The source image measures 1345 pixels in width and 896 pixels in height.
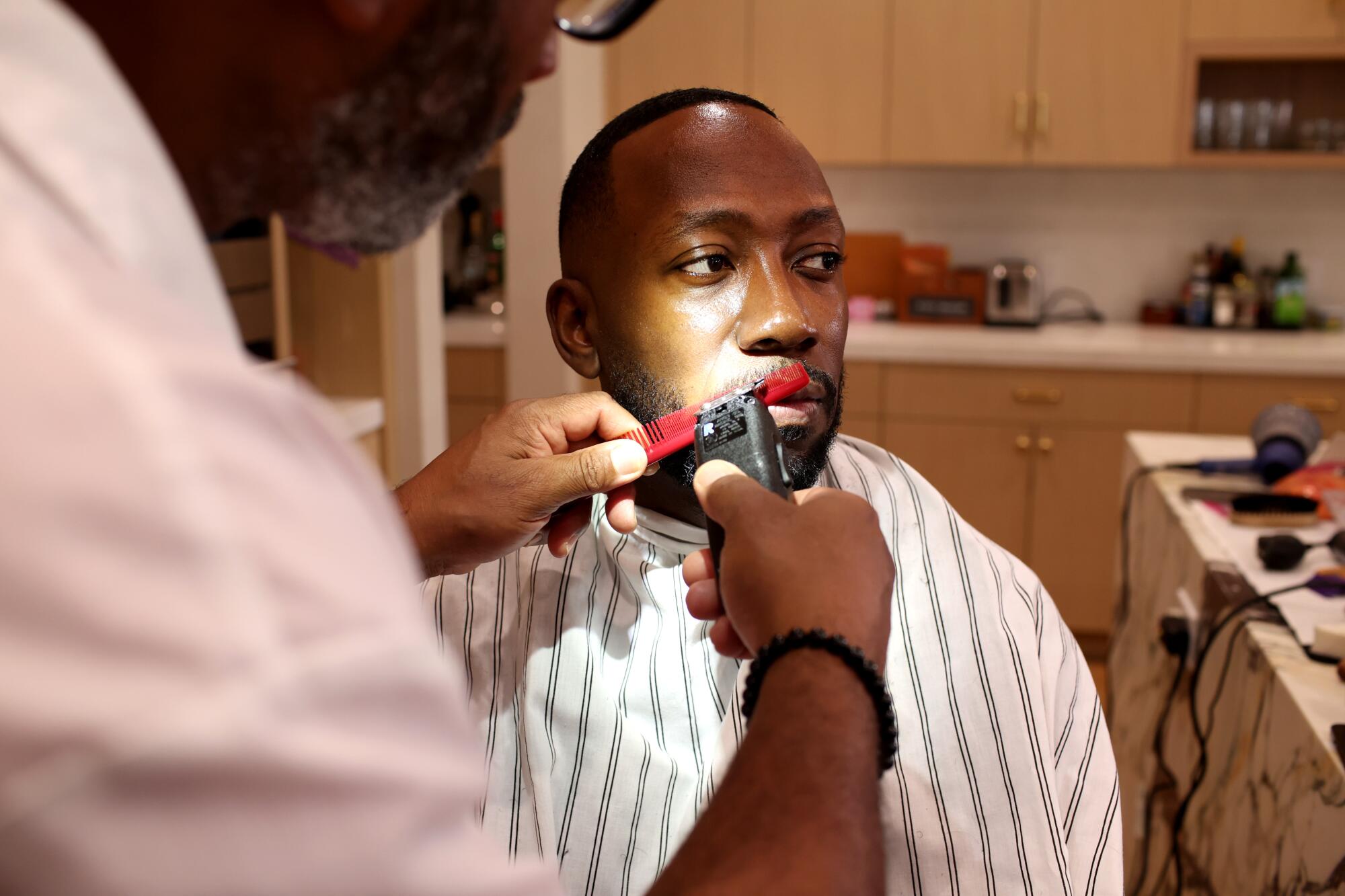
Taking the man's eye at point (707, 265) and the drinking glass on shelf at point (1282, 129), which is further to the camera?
the drinking glass on shelf at point (1282, 129)

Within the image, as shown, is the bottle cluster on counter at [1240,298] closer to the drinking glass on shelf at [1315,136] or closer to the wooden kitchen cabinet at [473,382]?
the drinking glass on shelf at [1315,136]

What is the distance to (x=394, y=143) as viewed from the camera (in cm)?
70

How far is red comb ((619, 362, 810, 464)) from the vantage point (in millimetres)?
1225

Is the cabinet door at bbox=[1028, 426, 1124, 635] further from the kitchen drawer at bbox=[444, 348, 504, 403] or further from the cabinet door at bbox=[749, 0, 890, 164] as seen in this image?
the kitchen drawer at bbox=[444, 348, 504, 403]

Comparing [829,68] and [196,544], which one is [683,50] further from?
[196,544]

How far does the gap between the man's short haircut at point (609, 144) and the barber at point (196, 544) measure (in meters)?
0.72

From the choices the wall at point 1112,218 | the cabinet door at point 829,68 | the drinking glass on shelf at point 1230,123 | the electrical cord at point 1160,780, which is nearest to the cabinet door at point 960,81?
the cabinet door at point 829,68

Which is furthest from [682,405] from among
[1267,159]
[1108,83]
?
[1267,159]

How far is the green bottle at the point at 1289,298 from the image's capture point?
13.8 feet

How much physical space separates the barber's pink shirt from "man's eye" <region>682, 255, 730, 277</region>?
0.86 m

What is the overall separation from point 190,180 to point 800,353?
790 mm

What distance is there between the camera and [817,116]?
425cm

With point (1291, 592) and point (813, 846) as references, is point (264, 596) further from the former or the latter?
point (1291, 592)

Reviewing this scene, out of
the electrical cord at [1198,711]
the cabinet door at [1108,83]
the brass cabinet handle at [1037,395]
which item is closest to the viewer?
the electrical cord at [1198,711]
